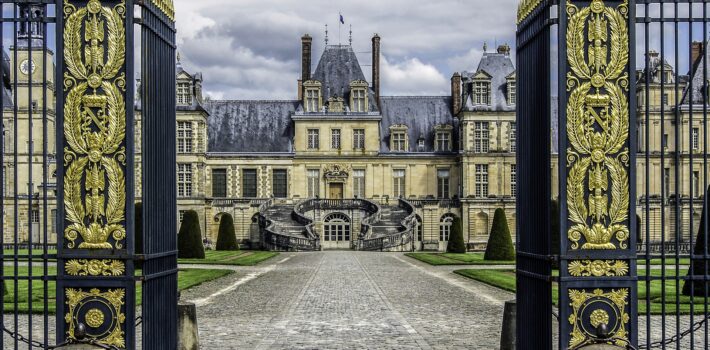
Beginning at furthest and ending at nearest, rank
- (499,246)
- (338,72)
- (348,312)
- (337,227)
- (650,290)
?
1. (338,72)
2. (337,227)
3. (499,246)
4. (348,312)
5. (650,290)

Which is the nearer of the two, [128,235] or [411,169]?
[128,235]

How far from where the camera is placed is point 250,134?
44250mm

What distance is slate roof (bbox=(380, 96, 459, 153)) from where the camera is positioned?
4441 cm

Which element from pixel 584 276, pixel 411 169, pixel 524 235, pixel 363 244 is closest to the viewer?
pixel 584 276

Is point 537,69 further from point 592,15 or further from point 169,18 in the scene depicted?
point 169,18

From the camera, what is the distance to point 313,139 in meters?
43.5

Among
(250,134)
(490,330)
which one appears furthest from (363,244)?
(490,330)

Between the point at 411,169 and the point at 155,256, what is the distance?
3791 centimetres

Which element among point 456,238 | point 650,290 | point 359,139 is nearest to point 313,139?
point 359,139

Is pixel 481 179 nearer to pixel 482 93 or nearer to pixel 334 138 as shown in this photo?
pixel 482 93

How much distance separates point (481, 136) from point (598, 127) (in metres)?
36.3

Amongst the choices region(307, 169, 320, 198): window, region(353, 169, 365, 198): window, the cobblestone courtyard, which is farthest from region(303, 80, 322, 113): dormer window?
the cobblestone courtyard

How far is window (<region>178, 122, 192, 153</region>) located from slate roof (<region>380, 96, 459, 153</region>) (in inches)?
386

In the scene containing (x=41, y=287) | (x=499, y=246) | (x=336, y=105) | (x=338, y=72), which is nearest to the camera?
(x=41, y=287)
